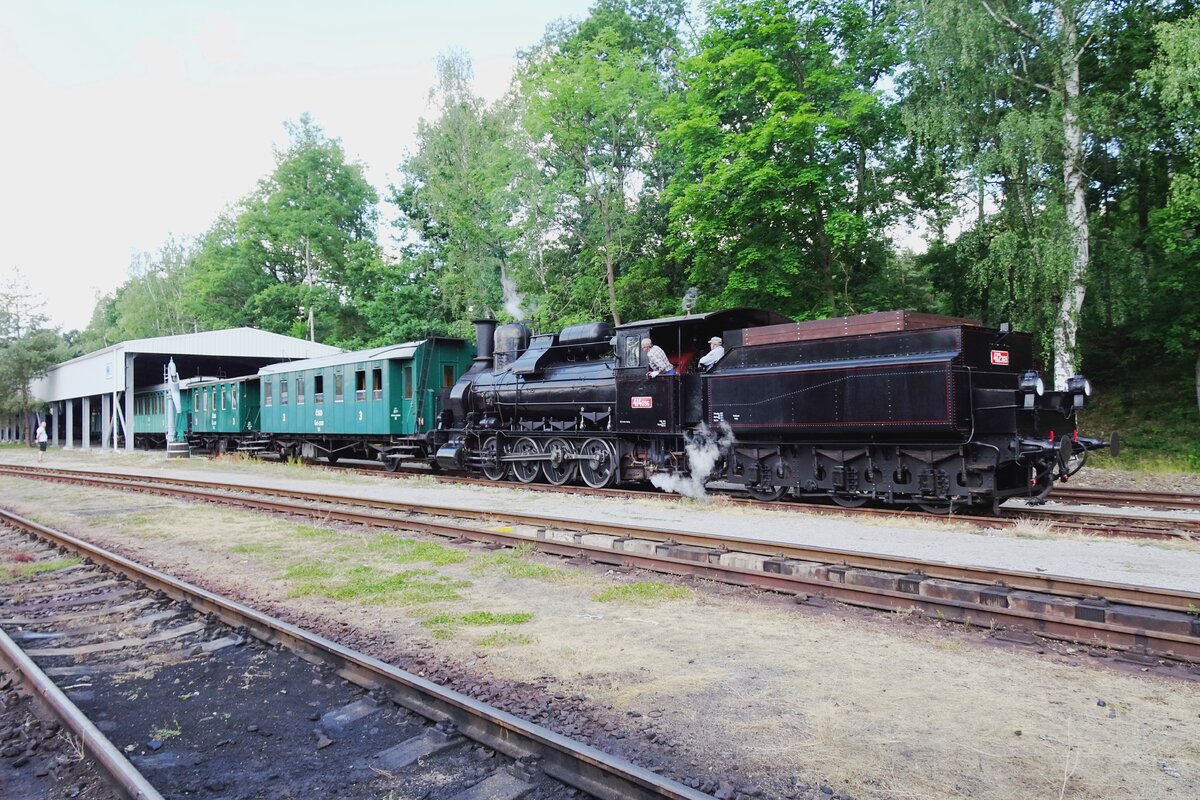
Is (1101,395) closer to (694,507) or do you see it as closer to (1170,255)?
(1170,255)

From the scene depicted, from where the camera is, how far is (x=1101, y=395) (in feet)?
79.9

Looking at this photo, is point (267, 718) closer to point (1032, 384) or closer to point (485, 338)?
point (1032, 384)

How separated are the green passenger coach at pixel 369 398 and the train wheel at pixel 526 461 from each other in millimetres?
3445

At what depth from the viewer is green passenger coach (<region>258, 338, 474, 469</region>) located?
18531 mm

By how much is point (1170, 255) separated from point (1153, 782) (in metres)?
21.9

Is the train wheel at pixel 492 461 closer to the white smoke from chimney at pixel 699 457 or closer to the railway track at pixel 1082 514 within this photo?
the railway track at pixel 1082 514

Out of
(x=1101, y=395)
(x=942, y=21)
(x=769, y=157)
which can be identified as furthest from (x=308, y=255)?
(x=1101, y=395)

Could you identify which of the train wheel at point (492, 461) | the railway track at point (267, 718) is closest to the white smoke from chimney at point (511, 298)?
the train wheel at point (492, 461)

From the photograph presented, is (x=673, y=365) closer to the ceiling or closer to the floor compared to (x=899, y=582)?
closer to the ceiling

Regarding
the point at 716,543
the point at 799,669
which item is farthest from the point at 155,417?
the point at 799,669

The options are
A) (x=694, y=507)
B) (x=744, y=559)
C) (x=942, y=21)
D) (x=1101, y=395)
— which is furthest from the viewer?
(x=1101, y=395)

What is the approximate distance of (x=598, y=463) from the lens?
14.2 m

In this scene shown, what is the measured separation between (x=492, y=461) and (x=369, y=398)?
5.24 metres

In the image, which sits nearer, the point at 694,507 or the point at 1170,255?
the point at 694,507
